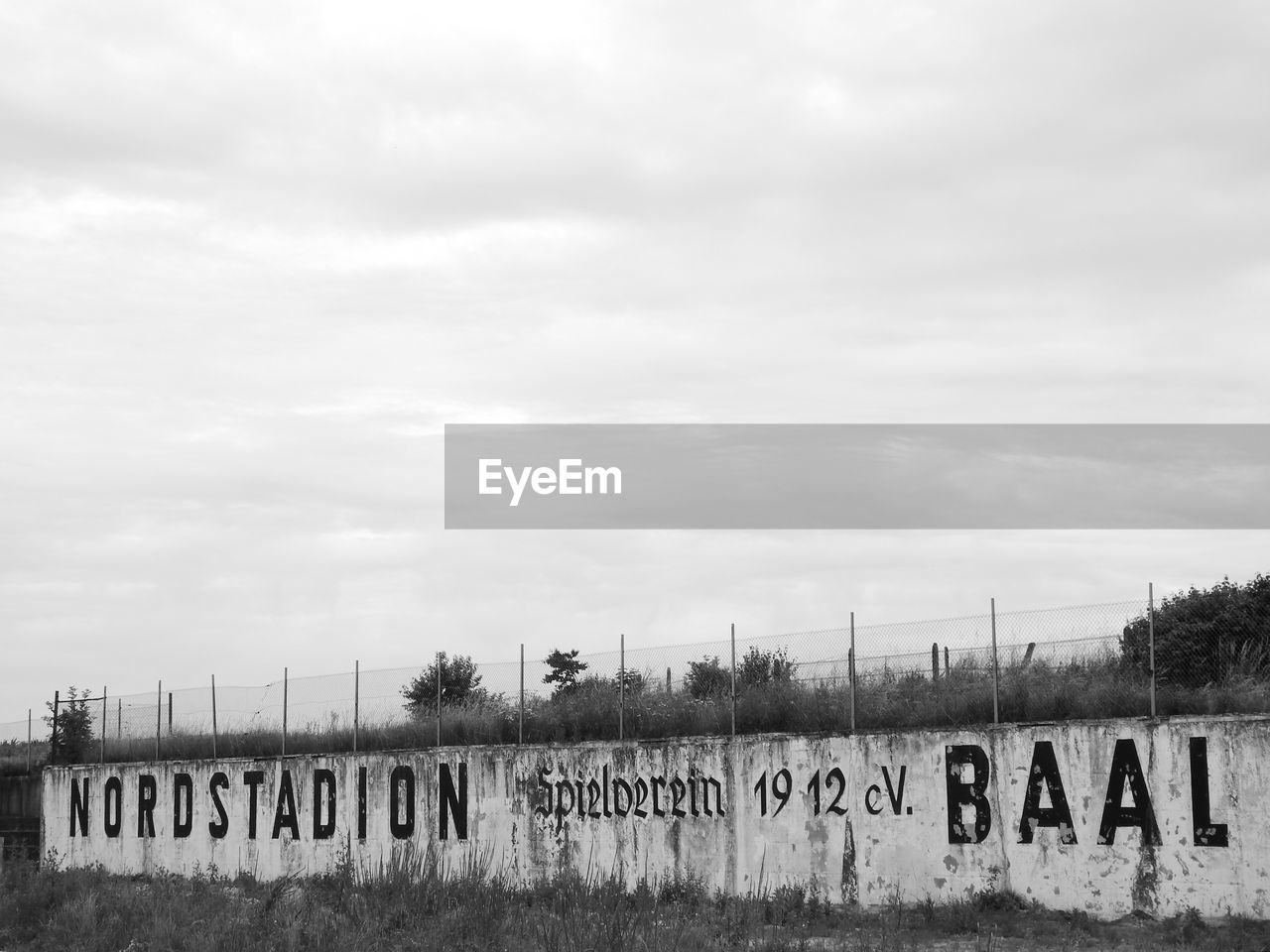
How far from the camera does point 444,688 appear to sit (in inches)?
1507

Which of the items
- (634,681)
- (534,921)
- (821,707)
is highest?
(634,681)

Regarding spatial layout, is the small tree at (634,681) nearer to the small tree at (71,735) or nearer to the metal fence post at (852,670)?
the metal fence post at (852,670)

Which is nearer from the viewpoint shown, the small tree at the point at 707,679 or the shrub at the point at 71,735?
the small tree at the point at 707,679

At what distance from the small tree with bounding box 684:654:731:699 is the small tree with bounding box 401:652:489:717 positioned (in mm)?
5103

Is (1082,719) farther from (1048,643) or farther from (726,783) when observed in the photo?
(726,783)

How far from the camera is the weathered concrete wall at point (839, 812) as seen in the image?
19.7 metres

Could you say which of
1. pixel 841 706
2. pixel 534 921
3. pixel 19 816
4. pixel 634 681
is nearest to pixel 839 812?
pixel 841 706

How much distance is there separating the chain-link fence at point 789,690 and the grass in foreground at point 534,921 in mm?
3231

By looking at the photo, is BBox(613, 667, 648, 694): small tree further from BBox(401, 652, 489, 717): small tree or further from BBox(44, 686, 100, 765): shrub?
BBox(44, 686, 100, 765): shrub

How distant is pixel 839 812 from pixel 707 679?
497 centimetres

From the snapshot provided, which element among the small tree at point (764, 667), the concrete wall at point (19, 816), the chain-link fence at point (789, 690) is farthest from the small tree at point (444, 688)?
the concrete wall at point (19, 816)

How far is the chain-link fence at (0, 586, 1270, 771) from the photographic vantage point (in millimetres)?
22266

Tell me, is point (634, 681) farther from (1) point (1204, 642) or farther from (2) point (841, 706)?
(1) point (1204, 642)

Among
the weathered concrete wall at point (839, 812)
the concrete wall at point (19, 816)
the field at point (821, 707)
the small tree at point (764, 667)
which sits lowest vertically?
the concrete wall at point (19, 816)
